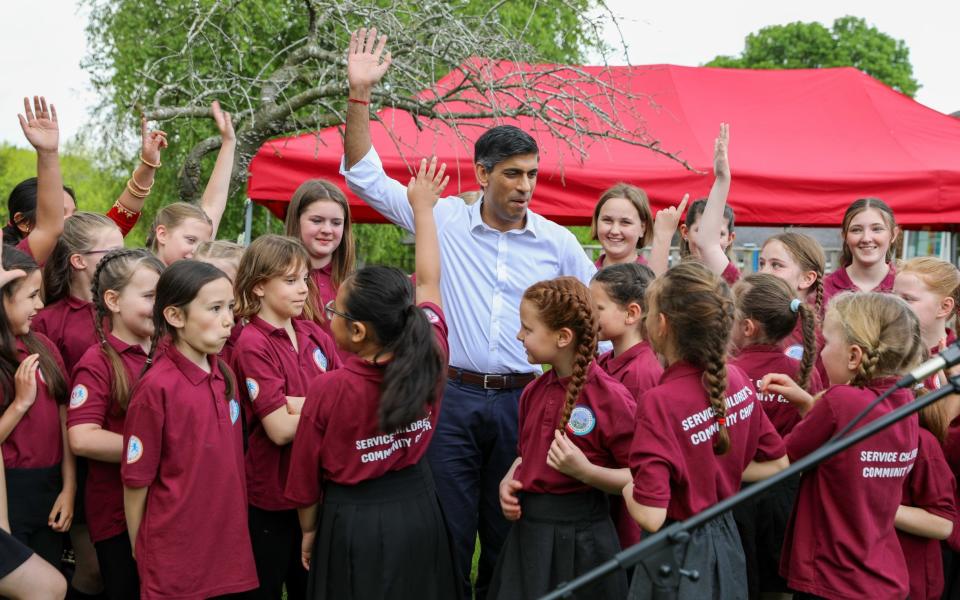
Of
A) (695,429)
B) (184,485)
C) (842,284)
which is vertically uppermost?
(842,284)

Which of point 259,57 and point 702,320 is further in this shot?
point 259,57

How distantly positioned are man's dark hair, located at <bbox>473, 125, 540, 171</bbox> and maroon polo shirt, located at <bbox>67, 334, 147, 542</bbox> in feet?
5.33

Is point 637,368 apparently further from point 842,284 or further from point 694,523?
point 842,284

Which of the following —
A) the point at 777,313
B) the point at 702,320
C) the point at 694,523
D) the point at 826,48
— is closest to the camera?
the point at 694,523

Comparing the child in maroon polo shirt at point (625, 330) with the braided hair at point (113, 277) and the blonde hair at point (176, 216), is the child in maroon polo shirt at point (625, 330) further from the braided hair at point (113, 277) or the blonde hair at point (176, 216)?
the blonde hair at point (176, 216)

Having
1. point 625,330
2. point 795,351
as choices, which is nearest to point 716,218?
point 795,351

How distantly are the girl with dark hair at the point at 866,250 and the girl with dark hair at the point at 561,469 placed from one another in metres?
2.14

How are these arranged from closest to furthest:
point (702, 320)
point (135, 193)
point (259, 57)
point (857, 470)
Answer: point (702, 320) < point (857, 470) < point (135, 193) < point (259, 57)

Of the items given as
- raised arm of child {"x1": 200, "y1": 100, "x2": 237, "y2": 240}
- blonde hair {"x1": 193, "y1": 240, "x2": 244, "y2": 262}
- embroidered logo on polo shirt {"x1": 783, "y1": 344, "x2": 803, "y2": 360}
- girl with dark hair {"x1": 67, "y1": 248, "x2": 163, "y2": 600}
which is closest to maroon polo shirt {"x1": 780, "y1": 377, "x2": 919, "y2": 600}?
embroidered logo on polo shirt {"x1": 783, "y1": 344, "x2": 803, "y2": 360}

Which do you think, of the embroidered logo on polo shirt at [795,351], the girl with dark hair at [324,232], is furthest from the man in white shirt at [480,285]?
the embroidered logo on polo shirt at [795,351]

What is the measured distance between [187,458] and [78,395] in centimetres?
53

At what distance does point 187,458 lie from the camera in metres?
3.11

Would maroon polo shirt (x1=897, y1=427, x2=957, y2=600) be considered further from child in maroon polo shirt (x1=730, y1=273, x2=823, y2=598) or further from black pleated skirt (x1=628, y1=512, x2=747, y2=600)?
black pleated skirt (x1=628, y1=512, x2=747, y2=600)

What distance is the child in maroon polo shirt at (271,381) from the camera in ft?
11.3
